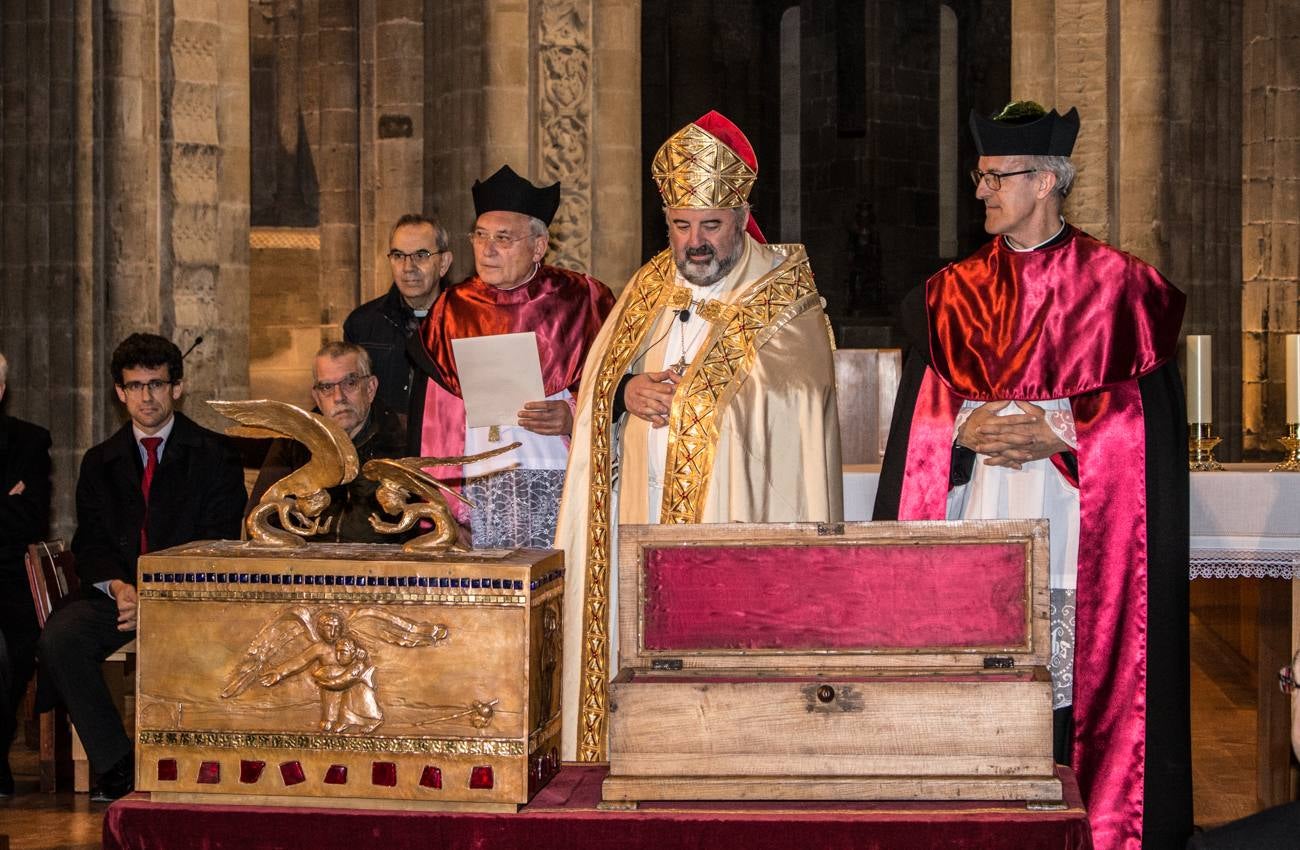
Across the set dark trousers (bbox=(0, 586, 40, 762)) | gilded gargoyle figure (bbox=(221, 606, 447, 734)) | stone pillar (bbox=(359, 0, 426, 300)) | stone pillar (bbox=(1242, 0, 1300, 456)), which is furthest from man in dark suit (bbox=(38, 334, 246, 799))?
stone pillar (bbox=(1242, 0, 1300, 456))

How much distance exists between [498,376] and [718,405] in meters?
0.73

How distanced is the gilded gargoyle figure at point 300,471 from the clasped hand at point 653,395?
4.36 ft

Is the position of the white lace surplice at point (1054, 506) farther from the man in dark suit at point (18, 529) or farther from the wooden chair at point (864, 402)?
the man in dark suit at point (18, 529)

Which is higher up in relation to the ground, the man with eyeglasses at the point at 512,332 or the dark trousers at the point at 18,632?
the man with eyeglasses at the point at 512,332

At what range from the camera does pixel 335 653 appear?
9.68 ft

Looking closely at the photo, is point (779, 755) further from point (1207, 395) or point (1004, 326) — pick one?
point (1207, 395)

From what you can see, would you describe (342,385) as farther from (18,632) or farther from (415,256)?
(18,632)

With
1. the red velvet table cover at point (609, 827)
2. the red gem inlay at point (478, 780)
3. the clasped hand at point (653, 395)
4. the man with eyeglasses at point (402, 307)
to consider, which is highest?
the man with eyeglasses at point (402, 307)

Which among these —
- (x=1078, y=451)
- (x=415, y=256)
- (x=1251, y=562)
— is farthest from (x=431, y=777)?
(x=415, y=256)

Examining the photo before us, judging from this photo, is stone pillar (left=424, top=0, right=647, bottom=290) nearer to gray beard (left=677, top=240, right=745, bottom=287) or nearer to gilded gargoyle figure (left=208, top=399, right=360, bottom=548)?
gray beard (left=677, top=240, right=745, bottom=287)

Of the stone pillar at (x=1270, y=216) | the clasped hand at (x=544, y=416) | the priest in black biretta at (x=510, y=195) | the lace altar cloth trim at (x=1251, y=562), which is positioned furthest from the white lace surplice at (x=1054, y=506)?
the stone pillar at (x=1270, y=216)

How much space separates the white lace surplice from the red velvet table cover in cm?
126

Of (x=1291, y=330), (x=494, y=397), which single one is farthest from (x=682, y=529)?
(x=1291, y=330)

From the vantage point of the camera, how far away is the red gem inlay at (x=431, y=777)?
2936mm
